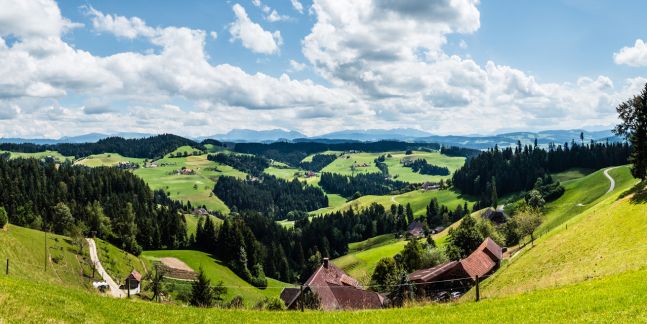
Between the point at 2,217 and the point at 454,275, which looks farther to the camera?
the point at 2,217

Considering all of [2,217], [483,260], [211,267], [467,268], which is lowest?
[211,267]

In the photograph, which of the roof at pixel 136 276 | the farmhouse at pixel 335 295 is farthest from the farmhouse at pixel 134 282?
the farmhouse at pixel 335 295

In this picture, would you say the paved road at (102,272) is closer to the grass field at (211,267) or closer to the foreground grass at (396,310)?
the grass field at (211,267)

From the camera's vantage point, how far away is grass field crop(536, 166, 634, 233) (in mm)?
124088

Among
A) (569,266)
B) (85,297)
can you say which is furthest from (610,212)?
(85,297)

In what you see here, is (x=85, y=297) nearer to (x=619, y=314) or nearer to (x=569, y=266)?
(x=619, y=314)

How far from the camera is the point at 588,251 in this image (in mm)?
52625

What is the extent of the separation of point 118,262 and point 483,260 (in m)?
95.4

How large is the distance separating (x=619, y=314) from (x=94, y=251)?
13179 centimetres

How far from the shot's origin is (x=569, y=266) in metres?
49.2

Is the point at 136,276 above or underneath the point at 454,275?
underneath

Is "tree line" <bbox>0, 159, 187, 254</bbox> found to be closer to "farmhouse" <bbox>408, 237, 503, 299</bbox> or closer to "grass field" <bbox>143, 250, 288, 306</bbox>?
"grass field" <bbox>143, 250, 288, 306</bbox>

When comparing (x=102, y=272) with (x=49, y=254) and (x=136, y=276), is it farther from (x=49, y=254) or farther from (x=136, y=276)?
(x=49, y=254)

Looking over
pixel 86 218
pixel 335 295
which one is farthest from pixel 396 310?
pixel 86 218
